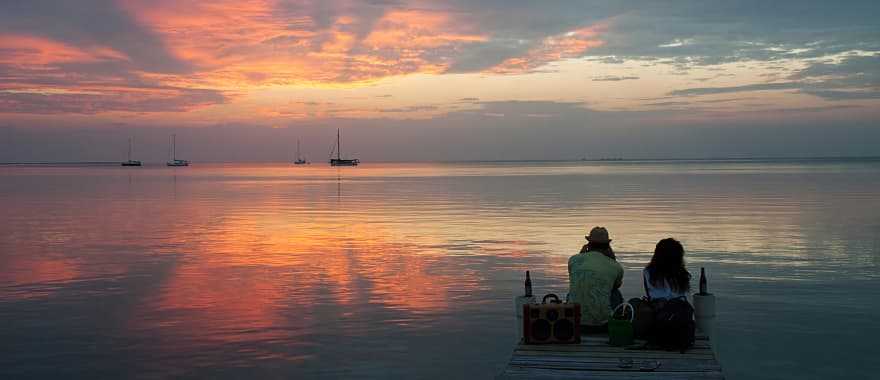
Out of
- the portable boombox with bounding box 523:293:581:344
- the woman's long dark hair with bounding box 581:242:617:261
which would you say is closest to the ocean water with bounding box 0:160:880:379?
the portable boombox with bounding box 523:293:581:344

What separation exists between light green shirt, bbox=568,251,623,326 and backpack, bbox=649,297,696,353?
1.06 meters

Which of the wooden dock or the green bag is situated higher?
the green bag

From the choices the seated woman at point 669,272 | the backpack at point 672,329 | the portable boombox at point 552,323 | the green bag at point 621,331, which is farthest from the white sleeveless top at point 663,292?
the portable boombox at point 552,323

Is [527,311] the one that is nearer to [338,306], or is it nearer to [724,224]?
[338,306]

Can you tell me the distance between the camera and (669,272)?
12742mm

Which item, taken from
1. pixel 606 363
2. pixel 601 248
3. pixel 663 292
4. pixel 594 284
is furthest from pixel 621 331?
pixel 601 248

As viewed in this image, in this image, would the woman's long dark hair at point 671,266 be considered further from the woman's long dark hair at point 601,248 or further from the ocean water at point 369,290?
the ocean water at point 369,290

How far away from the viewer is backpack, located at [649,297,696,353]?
12.1 metres

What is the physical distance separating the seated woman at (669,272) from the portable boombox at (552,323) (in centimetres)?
135

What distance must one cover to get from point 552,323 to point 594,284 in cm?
120

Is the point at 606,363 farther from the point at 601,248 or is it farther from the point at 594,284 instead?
the point at 601,248

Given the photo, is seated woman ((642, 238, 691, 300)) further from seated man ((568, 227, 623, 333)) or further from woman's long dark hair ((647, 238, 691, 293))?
seated man ((568, 227, 623, 333))

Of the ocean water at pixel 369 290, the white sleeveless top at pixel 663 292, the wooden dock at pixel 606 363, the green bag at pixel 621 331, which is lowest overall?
the ocean water at pixel 369 290

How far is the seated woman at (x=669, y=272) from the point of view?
12672mm
